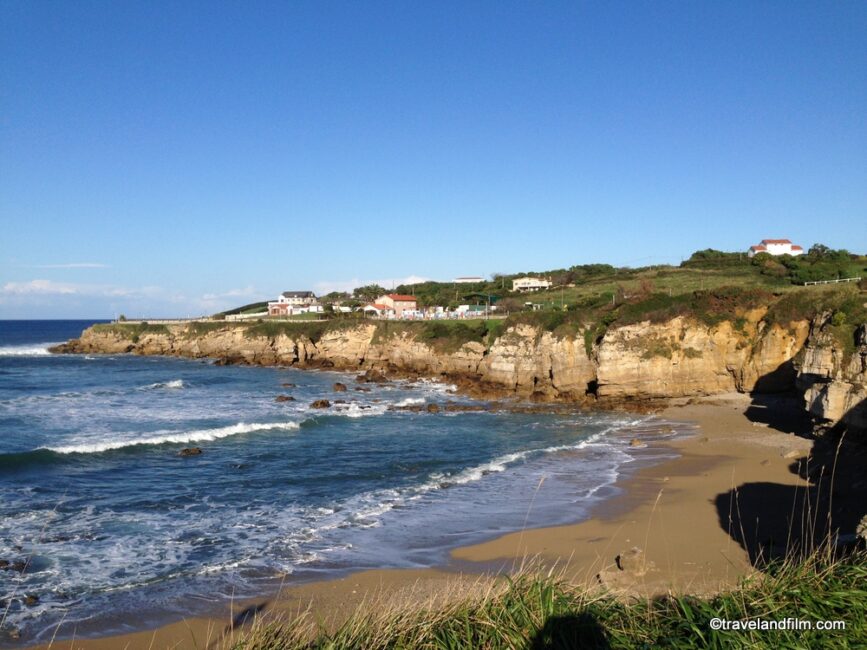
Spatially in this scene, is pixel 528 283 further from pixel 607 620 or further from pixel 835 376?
pixel 607 620

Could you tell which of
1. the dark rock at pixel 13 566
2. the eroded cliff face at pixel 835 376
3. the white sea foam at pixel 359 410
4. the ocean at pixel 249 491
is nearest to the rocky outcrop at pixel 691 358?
the ocean at pixel 249 491

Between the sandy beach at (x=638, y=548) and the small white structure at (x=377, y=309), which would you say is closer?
the sandy beach at (x=638, y=548)

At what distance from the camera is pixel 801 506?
15570 mm

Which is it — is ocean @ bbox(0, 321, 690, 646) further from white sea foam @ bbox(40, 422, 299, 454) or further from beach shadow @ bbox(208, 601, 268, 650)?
beach shadow @ bbox(208, 601, 268, 650)

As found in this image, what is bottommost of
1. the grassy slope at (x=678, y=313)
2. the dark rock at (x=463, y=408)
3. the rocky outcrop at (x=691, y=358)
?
the dark rock at (x=463, y=408)

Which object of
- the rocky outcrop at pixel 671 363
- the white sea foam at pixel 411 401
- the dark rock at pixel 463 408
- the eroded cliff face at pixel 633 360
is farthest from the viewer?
the white sea foam at pixel 411 401

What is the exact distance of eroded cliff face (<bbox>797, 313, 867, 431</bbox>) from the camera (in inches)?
744

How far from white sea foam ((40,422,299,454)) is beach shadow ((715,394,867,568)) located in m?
20.4

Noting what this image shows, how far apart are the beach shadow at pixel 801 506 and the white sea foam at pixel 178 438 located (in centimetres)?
2039

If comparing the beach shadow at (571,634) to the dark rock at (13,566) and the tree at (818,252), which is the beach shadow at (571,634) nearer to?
the dark rock at (13,566)

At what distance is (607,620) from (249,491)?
15.6 meters

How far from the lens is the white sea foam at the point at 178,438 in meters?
24.4

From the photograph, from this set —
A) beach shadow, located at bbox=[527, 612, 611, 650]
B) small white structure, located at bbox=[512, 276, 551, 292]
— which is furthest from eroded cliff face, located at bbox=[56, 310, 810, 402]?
small white structure, located at bbox=[512, 276, 551, 292]

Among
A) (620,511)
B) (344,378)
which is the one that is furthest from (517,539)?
(344,378)
